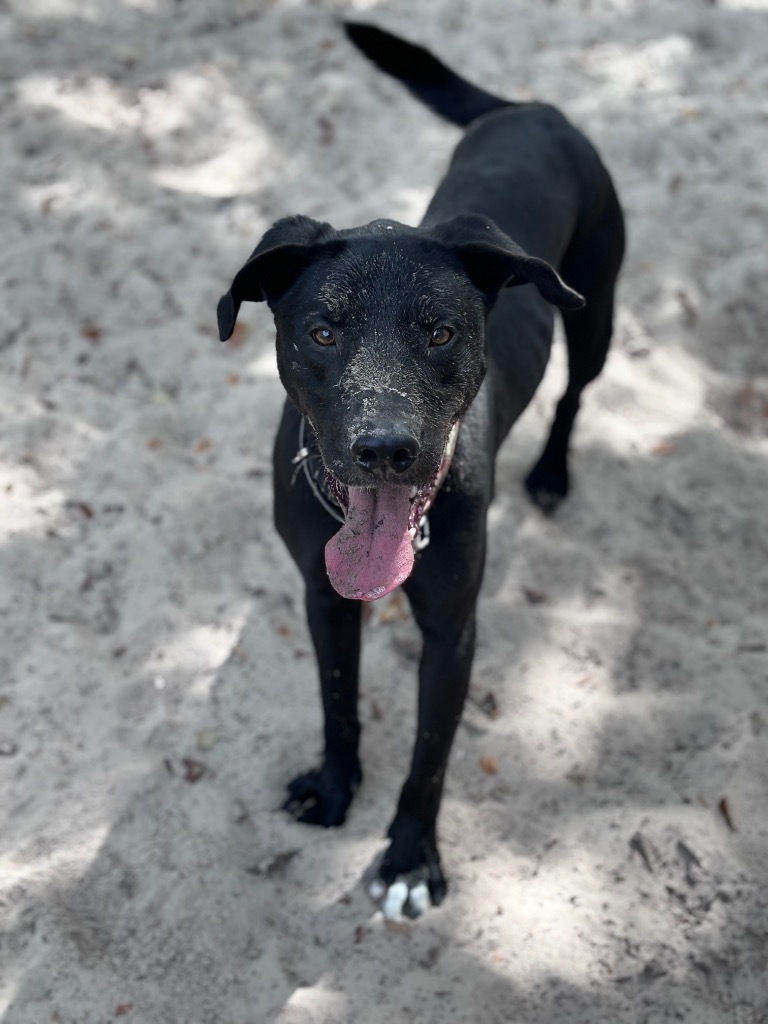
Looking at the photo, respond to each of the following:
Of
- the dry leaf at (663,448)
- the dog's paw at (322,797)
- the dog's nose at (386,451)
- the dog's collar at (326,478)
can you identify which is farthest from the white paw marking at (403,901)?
the dry leaf at (663,448)

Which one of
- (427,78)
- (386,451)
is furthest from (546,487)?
(386,451)

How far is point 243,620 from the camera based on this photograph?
405 centimetres

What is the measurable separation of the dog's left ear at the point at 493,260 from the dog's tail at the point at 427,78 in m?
1.91

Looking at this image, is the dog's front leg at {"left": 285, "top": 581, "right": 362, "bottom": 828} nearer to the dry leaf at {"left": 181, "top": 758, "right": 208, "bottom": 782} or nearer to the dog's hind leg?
the dry leaf at {"left": 181, "top": 758, "right": 208, "bottom": 782}

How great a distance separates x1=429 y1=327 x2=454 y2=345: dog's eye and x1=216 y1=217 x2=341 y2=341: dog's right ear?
13.4 inches

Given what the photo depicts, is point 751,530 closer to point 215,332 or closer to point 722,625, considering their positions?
point 722,625

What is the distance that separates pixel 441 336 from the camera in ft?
8.32

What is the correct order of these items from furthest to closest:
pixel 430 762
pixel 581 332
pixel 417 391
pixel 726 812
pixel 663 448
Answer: pixel 663 448
pixel 581 332
pixel 726 812
pixel 430 762
pixel 417 391

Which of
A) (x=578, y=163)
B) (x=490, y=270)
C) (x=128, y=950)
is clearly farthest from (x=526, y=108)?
(x=128, y=950)

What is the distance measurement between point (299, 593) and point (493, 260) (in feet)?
6.20

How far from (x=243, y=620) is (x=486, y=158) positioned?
1935 mm

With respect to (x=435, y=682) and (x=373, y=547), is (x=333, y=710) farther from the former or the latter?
(x=373, y=547)

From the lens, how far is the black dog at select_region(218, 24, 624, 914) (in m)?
2.47

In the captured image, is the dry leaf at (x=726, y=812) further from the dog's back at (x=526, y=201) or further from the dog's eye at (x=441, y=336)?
the dog's eye at (x=441, y=336)
